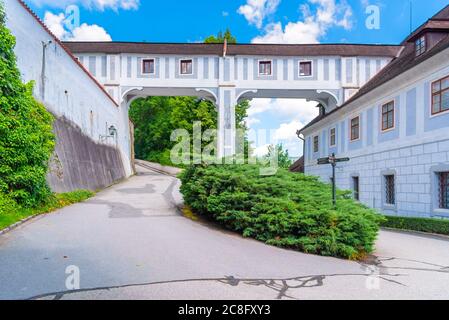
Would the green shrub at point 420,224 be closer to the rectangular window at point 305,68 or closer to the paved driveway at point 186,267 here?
the paved driveway at point 186,267

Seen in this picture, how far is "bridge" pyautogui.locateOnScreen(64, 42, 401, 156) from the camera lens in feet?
96.8

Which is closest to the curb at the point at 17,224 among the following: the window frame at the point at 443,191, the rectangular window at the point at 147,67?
the window frame at the point at 443,191

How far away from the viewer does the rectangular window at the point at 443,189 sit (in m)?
13.0

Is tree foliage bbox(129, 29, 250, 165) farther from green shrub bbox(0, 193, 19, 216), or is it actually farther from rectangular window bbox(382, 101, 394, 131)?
green shrub bbox(0, 193, 19, 216)

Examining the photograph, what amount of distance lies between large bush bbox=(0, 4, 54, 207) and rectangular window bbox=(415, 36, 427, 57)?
55.4 ft

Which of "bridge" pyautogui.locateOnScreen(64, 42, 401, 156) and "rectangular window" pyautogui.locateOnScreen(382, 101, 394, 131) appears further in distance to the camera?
"bridge" pyautogui.locateOnScreen(64, 42, 401, 156)

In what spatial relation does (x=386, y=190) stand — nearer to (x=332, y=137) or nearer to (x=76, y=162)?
(x=332, y=137)

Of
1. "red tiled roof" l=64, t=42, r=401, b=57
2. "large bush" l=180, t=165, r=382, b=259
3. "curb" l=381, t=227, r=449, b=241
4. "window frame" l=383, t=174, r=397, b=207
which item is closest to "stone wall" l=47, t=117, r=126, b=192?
"large bush" l=180, t=165, r=382, b=259

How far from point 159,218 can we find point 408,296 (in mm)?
7987

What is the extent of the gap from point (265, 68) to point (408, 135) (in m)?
17.1

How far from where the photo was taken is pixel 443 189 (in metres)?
13.2

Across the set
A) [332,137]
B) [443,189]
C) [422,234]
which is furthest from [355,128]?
[422,234]

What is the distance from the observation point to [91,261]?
20.4 feet
